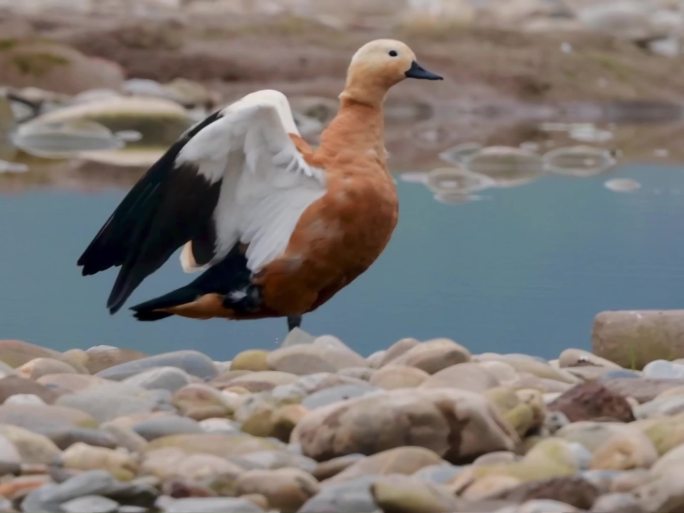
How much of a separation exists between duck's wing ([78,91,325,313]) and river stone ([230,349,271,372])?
16.5 inches

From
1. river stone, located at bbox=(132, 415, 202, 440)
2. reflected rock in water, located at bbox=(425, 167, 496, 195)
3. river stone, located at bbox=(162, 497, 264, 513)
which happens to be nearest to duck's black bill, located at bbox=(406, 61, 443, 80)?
river stone, located at bbox=(132, 415, 202, 440)

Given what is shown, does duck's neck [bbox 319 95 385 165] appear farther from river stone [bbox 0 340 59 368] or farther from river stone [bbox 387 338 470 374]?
river stone [bbox 0 340 59 368]

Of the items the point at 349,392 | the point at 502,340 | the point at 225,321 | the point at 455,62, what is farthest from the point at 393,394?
the point at 455,62

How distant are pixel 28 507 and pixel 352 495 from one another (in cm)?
63

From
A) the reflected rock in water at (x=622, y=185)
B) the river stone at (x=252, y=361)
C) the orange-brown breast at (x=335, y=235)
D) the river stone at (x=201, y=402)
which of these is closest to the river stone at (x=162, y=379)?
the river stone at (x=201, y=402)

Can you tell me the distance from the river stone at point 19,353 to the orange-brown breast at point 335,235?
2.12 ft

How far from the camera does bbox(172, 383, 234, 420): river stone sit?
411 cm

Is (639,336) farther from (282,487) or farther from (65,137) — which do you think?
Result: (65,137)

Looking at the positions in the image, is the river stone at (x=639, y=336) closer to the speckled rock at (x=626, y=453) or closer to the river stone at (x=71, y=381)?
the speckled rock at (x=626, y=453)

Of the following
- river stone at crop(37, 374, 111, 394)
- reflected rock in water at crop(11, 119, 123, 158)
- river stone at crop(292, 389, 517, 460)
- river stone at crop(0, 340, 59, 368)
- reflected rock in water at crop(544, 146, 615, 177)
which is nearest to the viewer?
river stone at crop(292, 389, 517, 460)

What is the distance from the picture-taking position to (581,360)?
503cm

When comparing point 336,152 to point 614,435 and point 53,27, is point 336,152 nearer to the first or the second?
point 614,435

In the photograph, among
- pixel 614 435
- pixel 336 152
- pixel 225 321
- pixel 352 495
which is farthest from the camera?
pixel 225 321

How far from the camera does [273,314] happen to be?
518cm
